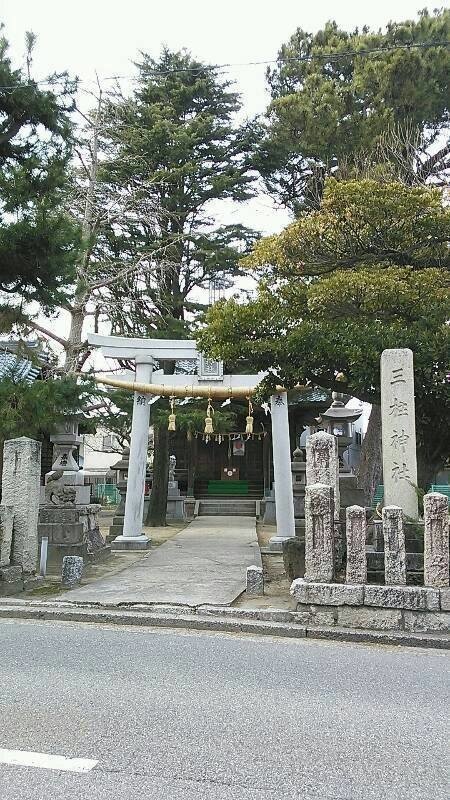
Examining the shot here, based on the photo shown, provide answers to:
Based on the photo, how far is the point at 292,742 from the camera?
3.72 m

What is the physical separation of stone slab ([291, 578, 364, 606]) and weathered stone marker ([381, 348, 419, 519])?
1869 mm

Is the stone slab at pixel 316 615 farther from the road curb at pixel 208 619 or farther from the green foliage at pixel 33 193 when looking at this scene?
the green foliage at pixel 33 193

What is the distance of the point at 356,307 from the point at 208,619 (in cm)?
591

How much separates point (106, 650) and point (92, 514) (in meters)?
8.07

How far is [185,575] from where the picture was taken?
10484 millimetres

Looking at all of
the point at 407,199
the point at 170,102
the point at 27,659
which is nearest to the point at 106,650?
the point at 27,659

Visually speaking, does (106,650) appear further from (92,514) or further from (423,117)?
(423,117)

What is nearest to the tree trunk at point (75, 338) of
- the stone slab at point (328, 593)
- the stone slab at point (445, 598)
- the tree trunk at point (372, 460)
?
the tree trunk at point (372, 460)

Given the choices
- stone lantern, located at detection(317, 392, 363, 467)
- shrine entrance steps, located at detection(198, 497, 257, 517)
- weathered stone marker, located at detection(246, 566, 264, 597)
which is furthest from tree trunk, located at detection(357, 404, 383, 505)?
weathered stone marker, located at detection(246, 566, 264, 597)

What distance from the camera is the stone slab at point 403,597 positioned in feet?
22.2

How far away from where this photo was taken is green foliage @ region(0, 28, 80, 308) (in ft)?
30.5

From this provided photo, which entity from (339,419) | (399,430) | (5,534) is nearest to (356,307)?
(399,430)

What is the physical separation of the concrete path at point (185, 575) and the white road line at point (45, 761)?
4541mm

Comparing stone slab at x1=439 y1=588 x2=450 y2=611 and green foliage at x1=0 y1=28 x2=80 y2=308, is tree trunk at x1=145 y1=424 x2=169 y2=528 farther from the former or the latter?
stone slab at x1=439 y1=588 x2=450 y2=611
